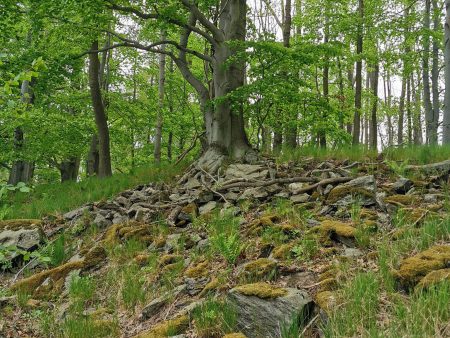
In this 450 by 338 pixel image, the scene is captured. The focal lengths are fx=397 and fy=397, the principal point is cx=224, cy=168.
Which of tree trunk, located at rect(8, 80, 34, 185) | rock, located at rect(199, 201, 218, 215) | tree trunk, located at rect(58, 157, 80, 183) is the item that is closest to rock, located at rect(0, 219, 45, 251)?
rock, located at rect(199, 201, 218, 215)

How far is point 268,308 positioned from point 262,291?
183 millimetres

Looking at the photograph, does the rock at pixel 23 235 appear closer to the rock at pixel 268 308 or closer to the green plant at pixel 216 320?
the green plant at pixel 216 320

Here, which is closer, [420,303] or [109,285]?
[420,303]

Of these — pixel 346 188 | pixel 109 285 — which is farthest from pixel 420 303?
pixel 109 285

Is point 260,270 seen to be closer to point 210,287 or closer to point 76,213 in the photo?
point 210,287

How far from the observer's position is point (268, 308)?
128 inches

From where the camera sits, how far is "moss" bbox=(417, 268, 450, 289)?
2844 millimetres

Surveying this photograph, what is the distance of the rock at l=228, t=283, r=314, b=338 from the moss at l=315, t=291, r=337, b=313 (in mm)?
73

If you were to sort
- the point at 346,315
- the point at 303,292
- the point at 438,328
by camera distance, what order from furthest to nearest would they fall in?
1. the point at 303,292
2. the point at 346,315
3. the point at 438,328

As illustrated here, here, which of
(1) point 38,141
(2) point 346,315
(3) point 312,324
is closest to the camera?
(2) point 346,315

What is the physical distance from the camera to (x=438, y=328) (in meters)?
2.47

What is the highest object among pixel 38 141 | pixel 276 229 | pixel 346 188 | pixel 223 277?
pixel 38 141

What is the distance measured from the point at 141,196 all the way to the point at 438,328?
703 cm

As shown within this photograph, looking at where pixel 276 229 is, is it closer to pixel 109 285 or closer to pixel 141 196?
pixel 109 285
